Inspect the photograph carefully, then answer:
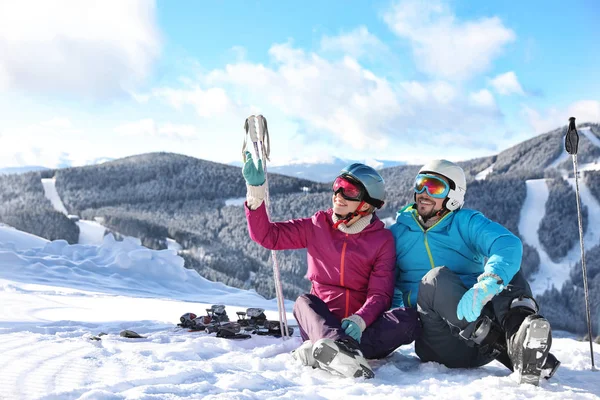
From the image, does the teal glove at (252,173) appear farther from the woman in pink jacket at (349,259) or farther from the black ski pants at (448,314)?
the black ski pants at (448,314)

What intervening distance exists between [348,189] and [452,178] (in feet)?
2.36

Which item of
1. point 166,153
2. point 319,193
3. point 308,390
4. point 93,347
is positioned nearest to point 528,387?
point 308,390

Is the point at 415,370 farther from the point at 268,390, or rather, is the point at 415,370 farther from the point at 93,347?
the point at 93,347

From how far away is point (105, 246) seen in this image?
12711 mm

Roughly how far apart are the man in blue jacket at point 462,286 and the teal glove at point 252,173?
1.02 metres

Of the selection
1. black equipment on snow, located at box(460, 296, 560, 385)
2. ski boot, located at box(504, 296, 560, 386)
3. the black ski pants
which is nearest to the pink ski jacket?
the black ski pants

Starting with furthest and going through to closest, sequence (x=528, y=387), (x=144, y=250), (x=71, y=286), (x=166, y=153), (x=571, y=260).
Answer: (x=166, y=153) < (x=571, y=260) < (x=144, y=250) < (x=71, y=286) < (x=528, y=387)

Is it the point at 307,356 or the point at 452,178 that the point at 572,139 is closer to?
the point at 452,178

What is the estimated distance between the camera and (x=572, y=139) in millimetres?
3729

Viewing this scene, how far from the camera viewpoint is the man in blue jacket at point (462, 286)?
267cm

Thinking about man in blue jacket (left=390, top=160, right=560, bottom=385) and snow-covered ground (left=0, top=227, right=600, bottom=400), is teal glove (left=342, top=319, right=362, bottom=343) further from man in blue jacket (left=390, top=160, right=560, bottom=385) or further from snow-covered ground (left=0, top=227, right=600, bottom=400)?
man in blue jacket (left=390, top=160, right=560, bottom=385)

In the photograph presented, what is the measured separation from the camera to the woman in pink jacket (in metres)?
3.21

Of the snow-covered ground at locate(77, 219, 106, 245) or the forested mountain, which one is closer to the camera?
the snow-covered ground at locate(77, 219, 106, 245)

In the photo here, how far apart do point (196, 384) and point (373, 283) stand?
4.66ft
